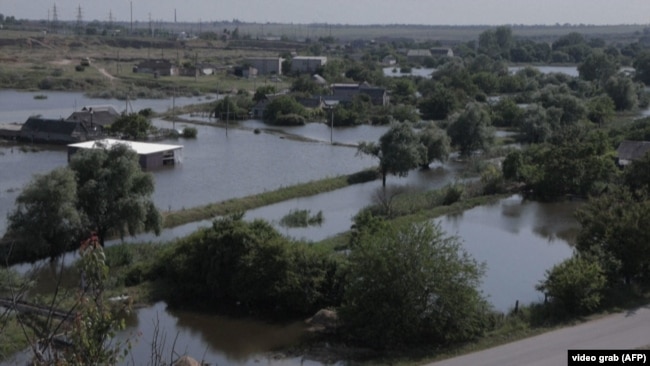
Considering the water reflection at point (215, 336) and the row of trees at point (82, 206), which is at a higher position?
the row of trees at point (82, 206)

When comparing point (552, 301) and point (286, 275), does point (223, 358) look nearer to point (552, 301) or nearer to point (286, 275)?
point (286, 275)

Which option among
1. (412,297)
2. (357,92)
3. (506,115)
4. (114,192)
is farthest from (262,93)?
(412,297)

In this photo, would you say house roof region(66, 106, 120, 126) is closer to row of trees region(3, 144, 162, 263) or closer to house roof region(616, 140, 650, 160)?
row of trees region(3, 144, 162, 263)

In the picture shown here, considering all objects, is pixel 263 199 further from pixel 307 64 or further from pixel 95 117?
pixel 307 64

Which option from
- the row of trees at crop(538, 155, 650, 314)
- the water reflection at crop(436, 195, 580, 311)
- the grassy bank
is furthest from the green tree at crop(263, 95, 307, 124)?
the row of trees at crop(538, 155, 650, 314)

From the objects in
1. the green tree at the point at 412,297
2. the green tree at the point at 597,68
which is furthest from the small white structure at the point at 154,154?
the green tree at the point at 597,68

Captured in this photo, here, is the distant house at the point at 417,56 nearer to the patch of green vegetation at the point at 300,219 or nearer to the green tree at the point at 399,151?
A: the green tree at the point at 399,151
